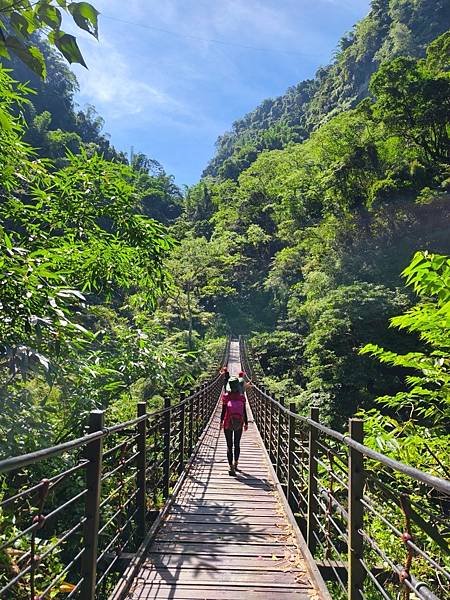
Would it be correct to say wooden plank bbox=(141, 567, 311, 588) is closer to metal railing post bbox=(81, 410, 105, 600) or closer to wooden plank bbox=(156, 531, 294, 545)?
wooden plank bbox=(156, 531, 294, 545)

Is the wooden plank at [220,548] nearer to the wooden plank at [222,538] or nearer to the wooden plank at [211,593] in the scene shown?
the wooden plank at [222,538]

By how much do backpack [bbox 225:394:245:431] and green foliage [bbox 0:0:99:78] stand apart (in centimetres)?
573

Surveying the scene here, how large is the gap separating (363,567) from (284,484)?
3519 millimetres

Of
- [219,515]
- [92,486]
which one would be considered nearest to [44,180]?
[92,486]

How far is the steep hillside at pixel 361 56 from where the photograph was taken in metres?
66.9

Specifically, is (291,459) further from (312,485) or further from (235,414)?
(235,414)

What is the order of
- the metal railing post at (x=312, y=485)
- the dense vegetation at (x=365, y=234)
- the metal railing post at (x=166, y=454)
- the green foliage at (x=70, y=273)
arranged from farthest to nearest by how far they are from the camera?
the dense vegetation at (x=365, y=234), the metal railing post at (x=166, y=454), the metal railing post at (x=312, y=485), the green foliage at (x=70, y=273)

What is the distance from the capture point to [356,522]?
7.68ft

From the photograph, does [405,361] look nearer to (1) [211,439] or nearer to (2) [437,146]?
(1) [211,439]

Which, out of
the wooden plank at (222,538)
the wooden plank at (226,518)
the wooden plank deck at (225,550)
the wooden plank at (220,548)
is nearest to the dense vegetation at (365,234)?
the wooden plank deck at (225,550)

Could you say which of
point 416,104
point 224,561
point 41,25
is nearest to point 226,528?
point 224,561

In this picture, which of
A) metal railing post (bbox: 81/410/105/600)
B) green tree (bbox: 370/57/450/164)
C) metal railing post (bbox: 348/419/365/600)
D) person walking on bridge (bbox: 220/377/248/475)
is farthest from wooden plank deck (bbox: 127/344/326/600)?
green tree (bbox: 370/57/450/164)

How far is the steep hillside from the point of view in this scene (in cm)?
6688

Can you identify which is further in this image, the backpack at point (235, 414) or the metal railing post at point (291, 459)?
the backpack at point (235, 414)
